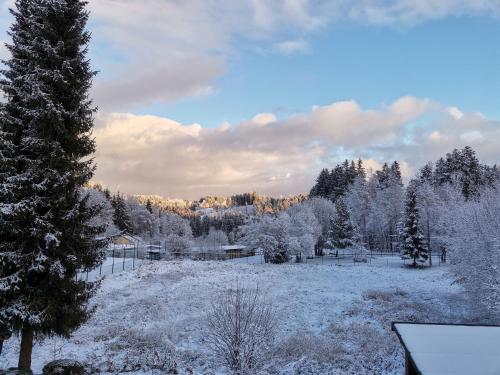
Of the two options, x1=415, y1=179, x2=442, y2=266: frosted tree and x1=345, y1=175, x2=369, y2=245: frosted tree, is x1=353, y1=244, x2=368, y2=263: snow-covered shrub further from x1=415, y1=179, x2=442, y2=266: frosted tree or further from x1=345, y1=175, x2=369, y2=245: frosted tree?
x1=345, y1=175, x2=369, y2=245: frosted tree

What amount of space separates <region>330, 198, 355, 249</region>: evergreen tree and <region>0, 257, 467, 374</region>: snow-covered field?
93.9 feet

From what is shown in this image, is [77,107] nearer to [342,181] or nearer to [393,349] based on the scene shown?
[393,349]

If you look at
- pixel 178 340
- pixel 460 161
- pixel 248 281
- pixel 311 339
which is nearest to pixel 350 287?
pixel 248 281

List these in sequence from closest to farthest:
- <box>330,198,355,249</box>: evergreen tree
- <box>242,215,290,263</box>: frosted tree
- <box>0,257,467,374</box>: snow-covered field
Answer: <box>0,257,467,374</box>: snow-covered field, <box>242,215,290,263</box>: frosted tree, <box>330,198,355,249</box>: evergreen tree

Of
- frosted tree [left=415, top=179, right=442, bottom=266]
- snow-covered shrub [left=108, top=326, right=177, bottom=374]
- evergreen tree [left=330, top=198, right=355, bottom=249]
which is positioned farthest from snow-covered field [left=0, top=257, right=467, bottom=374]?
evergreen tree [left=330, top=198, right=355, bottom=249]

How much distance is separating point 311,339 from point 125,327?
11.0 metres

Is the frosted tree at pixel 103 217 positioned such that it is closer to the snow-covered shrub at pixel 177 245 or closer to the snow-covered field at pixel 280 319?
the snow-covered field at pixel 280 319

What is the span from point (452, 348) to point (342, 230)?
68790 mm

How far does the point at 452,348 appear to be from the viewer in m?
11.4

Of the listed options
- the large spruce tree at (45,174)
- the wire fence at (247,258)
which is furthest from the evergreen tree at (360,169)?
the large spruce tree at (45,174)

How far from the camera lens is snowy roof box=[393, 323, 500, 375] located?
401 inches

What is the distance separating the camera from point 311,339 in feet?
76.9

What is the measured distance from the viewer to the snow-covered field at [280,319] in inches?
802

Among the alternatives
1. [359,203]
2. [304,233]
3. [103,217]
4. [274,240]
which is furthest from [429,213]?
[103,217]
